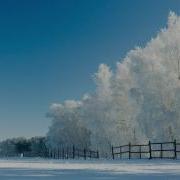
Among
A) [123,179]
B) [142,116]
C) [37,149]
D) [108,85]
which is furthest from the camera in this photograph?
[37,149]

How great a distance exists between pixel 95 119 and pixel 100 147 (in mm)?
4194

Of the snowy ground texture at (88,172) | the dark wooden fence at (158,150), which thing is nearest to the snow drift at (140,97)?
the dark wooden fence at (158,150)

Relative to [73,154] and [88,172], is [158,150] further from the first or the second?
[88,172]

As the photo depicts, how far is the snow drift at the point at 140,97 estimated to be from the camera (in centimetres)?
4406

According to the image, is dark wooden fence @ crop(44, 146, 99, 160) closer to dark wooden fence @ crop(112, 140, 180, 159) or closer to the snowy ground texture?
dark wooden fence @ crop(112, 140, 180, 159)

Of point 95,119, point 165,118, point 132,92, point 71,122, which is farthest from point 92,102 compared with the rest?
point 71,122

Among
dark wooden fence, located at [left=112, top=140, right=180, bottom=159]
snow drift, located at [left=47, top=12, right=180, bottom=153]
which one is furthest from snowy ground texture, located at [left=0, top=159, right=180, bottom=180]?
snow drift, located at [left=47, top=12, right=180, bottom=153]

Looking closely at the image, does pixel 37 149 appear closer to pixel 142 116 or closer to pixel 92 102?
pixel 92 102

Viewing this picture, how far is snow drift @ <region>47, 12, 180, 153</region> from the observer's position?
44.1 metres

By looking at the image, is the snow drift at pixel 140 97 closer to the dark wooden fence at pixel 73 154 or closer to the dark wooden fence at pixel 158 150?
the dark wooden fence at pixel 158 150

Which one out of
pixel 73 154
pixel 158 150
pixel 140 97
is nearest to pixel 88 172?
pixel 158 150

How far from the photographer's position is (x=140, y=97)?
1919 inches

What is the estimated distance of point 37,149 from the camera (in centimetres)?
15025

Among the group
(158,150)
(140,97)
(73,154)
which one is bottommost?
(73,154)
